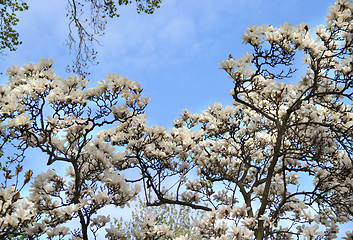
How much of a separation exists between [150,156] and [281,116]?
2555 millimetres

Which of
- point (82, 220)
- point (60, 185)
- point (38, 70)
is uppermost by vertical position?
point (38, 70)

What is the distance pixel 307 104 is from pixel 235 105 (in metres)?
1.50

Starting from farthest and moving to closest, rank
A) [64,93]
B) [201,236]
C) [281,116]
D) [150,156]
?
1. [150,156]
2. [281,116]
3. [64,93]
4. [201,236]

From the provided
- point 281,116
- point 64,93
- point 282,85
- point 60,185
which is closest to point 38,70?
point 64,93

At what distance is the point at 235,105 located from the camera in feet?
21.9

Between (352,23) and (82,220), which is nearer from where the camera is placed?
(352,23)

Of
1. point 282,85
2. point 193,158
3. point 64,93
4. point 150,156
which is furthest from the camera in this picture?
point 193,158

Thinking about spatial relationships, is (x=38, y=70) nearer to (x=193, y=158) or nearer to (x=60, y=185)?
(x=60, y=185)

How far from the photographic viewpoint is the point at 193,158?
6965mm

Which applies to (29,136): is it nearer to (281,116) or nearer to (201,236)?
(201,236)

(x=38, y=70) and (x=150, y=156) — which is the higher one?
(x=38, y=70)

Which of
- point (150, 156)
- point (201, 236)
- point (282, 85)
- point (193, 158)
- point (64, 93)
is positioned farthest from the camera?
point (193, 158)

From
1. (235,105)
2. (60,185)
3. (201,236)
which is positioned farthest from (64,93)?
(235,105)

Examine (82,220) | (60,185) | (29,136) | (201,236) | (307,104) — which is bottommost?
(201,236)
